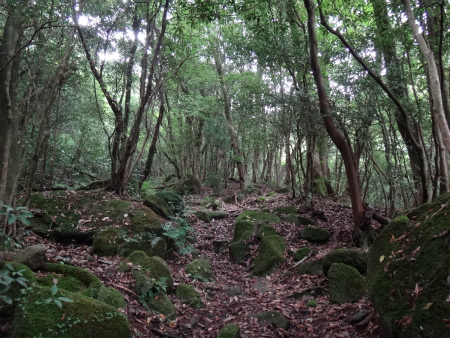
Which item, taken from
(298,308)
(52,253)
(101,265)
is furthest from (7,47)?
Result: (298,308)

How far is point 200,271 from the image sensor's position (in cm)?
656

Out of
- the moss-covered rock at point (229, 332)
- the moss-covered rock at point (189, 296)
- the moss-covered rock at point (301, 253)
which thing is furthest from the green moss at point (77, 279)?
the moss-covered rock at point (301, 253)

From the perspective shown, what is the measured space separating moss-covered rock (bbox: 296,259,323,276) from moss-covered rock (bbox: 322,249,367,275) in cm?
39

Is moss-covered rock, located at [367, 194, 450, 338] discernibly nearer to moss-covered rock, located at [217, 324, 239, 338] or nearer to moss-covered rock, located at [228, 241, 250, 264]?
moss-covered rock, located at [217, 324, 239, 338]

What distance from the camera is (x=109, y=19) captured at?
7.70 metres

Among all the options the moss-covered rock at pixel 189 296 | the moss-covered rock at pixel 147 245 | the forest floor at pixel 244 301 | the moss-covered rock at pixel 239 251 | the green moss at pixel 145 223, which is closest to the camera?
the forest floor at pixel 244 301

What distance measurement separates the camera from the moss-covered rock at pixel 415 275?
9.05 feet

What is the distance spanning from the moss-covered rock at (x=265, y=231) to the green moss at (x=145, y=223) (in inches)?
119

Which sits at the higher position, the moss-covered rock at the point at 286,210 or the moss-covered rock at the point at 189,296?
the moss-covered rock at the point at 286,210

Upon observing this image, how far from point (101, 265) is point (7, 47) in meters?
4.48

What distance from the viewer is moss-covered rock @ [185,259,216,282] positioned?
21.0 feet

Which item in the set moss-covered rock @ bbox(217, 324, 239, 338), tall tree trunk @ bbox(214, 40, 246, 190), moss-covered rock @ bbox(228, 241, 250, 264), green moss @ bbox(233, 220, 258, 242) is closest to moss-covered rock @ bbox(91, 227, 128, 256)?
moss-covered rock @ bbox(217, 324, 239, 338)

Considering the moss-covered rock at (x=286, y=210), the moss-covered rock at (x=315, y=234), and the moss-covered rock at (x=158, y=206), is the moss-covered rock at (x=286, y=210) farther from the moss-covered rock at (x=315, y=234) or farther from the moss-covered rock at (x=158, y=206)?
the moss-covered rock at (x=158, y=206)

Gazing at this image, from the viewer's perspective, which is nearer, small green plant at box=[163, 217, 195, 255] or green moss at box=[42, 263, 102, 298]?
green moss at box=[42, 263, 102, 298]
